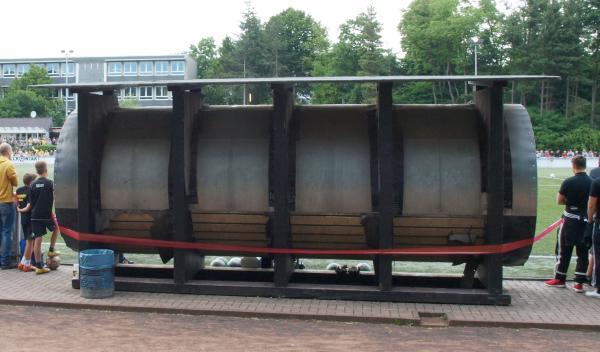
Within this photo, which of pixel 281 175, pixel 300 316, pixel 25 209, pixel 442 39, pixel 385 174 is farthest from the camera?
pixel 442 39

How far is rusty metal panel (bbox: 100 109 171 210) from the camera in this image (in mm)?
8992

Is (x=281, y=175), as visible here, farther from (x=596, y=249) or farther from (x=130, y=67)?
(x=130, y=67)

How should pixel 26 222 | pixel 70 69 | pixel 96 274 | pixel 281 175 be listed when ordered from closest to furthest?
pixel 281 175, pixel 96 274, pixel 26 222, pixel 70 69

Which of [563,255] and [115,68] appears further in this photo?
[115,68]

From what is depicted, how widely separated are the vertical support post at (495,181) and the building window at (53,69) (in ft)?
338

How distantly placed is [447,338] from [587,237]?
10.8ft

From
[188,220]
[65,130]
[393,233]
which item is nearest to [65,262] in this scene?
[65,130]

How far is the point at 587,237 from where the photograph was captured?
9219mm

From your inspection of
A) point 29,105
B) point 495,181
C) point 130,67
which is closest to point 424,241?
point 495,181

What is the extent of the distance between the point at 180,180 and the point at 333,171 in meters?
2.05

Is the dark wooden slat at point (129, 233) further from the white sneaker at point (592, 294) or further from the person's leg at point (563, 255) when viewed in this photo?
the white sneaker at point (592, 294)

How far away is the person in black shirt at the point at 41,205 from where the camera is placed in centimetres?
1023

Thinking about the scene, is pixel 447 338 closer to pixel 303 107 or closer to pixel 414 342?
pixel 414 342

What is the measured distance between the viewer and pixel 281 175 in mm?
8500
